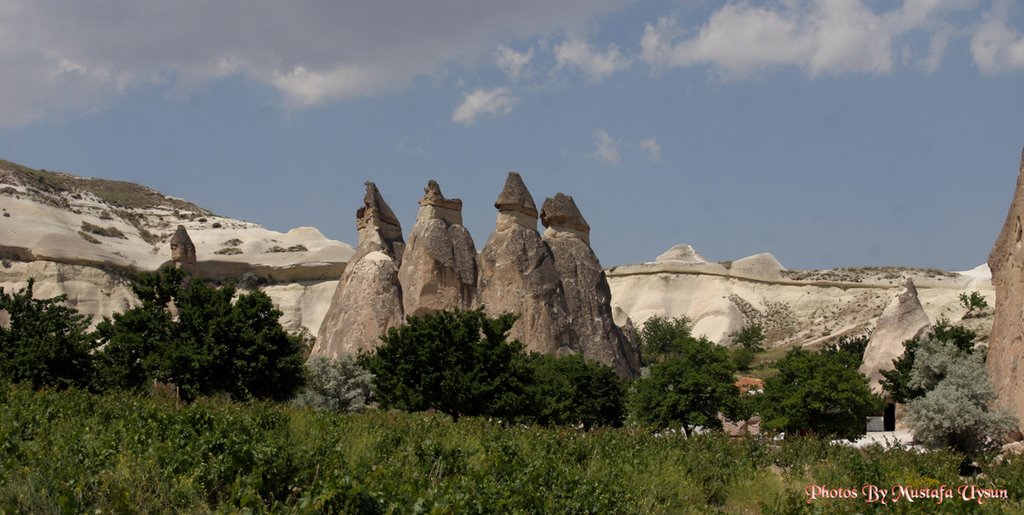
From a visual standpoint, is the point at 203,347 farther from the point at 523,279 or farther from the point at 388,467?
the point at 388,467

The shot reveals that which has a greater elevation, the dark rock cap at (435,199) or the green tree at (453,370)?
the dark rock cap at (435,199)

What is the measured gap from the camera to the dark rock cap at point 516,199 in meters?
36.4

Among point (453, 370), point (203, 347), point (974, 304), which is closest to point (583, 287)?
point (453, 370)

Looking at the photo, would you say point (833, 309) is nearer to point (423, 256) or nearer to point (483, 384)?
point (423, 256)

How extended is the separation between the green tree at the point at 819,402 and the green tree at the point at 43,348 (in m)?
19.2

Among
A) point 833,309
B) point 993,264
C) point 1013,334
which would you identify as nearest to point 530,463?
point 1013,334

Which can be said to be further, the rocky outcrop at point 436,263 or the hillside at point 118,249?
the hillside at point 118,249

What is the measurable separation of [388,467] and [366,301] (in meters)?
25.2

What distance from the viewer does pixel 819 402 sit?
26938mm

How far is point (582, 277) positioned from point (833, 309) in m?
43.0

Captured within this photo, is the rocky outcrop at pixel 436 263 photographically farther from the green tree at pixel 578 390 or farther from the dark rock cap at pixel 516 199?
the green tree at pixel 578 390

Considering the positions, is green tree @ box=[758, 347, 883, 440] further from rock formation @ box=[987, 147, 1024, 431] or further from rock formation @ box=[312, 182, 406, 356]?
rock formation @ box=[312, 182, 406, 356]

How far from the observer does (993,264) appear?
22.6m

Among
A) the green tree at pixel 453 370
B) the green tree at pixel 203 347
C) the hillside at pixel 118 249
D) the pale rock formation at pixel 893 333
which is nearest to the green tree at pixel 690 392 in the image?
the green tree at pixel 453 370
